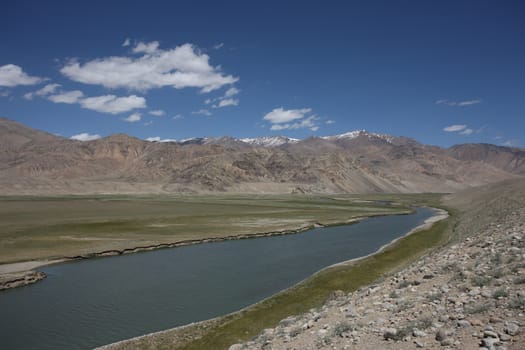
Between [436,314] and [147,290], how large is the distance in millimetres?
25103

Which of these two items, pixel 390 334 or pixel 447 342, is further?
pixel 390 334

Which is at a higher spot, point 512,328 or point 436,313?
point 512,328

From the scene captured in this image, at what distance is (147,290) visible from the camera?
3181cm

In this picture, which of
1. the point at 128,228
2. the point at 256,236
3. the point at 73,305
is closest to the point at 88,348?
the point at 73,305

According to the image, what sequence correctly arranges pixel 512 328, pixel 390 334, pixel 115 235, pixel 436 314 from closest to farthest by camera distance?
pixel 512 328 → pixel 390 334 → pixel 436 314 → pixel 115 235

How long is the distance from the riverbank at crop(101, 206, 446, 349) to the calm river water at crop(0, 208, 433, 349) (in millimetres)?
1951

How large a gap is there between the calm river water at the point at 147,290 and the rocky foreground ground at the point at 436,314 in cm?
1069

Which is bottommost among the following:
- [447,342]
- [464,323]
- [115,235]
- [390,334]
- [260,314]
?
[260,314]

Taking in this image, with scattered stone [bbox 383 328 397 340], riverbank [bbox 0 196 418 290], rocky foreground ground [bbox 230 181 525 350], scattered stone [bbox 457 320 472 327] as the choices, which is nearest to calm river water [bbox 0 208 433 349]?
riverbank [bbox 0 196 418 290]

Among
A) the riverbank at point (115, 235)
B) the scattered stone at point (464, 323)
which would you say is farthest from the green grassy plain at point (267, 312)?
the riverbank at point (115, 235)

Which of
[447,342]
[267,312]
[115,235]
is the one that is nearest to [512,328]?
[447,342]

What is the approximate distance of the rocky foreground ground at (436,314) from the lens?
10.1m

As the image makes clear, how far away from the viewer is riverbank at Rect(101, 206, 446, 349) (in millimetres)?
21062

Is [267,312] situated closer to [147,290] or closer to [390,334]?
[147,290]
